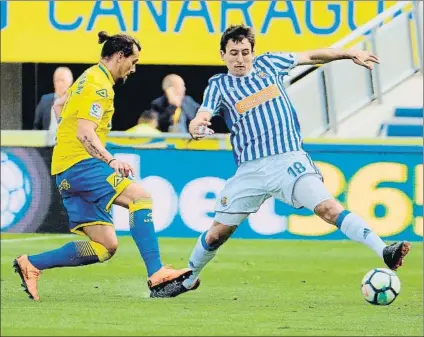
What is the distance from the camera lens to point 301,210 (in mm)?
13992

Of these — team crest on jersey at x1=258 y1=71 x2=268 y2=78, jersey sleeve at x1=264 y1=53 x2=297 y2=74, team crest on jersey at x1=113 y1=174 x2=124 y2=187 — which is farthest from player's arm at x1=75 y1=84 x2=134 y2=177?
jersey sleeve at x1=264 y1=53 x2=297 y2=74

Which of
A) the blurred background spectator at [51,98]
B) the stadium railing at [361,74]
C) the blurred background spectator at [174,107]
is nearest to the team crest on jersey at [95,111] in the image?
the blurred background spectator at [51,98]

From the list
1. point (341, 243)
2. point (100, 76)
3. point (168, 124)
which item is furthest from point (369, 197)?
point (100, 76)

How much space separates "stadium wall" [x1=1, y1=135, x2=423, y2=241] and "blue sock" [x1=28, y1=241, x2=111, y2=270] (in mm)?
4739

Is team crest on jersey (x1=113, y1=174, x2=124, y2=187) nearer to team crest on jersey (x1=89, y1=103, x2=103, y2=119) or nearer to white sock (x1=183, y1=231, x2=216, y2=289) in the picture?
team crest on jersey (x1=89, y1=103, x2=103, y2=119)

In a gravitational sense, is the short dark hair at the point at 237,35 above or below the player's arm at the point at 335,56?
above

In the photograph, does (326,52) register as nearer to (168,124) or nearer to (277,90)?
(277,90)

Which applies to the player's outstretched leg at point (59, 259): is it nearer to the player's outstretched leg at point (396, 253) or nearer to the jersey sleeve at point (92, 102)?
the jersey sleeve at point (92, 102)

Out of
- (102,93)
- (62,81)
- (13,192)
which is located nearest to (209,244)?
(102,93)

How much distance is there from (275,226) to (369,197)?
100 cm

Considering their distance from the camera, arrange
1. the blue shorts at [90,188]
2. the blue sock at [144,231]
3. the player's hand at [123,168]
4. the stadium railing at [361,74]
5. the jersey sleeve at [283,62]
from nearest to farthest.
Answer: the player's hand at [123,168] → the blue sock at [144,231] → the blue shorts at [90,188] → the jersey sleeve at [283,62] → the stadium railing at [361,74]

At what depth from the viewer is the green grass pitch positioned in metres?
7.75

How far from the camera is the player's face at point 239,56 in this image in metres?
9.04

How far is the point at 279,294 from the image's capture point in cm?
977
